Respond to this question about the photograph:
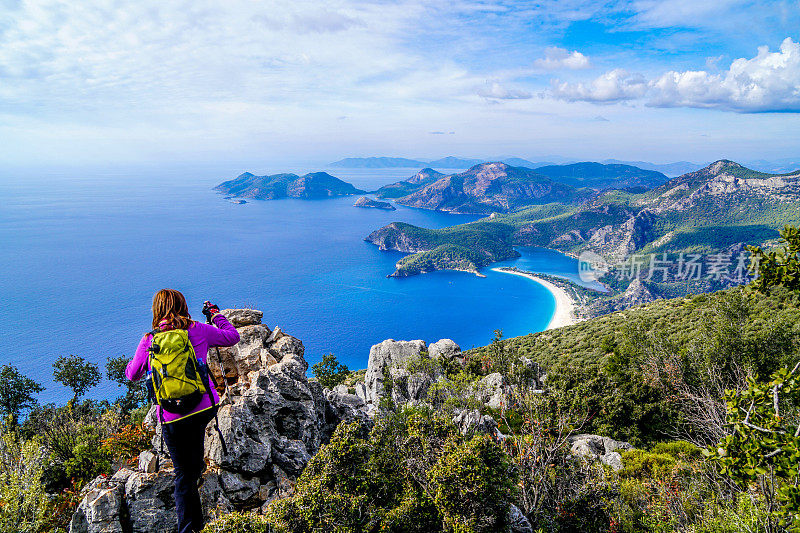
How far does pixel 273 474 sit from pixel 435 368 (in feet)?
93.1

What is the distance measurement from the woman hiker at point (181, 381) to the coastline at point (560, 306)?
135 metres

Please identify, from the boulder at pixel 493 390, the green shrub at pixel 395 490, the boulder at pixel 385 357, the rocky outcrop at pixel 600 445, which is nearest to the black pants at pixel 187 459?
the green shrub at pixel 395 490

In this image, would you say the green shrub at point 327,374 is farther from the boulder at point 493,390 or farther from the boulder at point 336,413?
the boulder at point 336,413

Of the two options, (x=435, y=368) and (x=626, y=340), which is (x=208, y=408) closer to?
(x=435, y=368)

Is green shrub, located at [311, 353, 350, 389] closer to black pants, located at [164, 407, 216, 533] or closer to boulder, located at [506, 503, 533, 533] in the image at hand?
boulder, located at [506, 503, 533, 533]

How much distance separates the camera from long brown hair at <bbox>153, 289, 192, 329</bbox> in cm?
697

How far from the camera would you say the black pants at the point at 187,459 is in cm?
731

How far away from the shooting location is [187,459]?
7.56 metres

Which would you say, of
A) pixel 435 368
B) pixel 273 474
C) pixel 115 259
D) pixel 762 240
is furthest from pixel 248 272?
pixel 762 240

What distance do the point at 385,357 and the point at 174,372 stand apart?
133 feet

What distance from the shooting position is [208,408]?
7355 millimetres

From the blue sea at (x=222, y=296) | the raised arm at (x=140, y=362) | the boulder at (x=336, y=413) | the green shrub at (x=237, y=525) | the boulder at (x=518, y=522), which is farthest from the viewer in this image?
the blue sea at (x=222, y=296)

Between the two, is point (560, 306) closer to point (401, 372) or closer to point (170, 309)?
point (401, 372)

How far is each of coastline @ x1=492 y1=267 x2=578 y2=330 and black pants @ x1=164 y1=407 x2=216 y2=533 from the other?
134435mm
